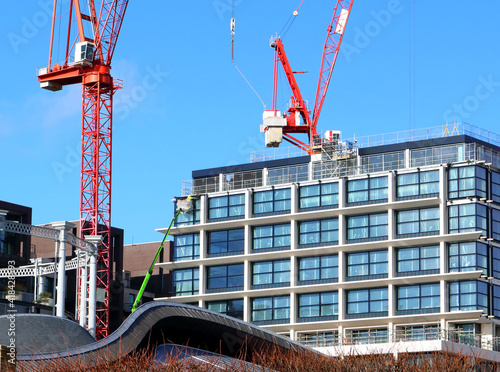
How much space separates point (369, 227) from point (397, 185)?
179 inches

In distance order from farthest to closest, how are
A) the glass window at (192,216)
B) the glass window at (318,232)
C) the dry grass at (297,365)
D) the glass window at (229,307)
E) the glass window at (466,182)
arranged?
the glass window at (192,216)
the glass window at (229,307)
the glass window at (318,232)
the glass window at (466,182)
the dry grass at (297,365)

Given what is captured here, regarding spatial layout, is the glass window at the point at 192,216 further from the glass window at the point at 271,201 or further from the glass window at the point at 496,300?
the glass window at the point at 496,300

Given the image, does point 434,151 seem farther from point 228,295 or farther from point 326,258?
point 228,295

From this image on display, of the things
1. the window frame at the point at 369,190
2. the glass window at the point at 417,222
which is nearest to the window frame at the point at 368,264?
the glass window at the point at 417,222

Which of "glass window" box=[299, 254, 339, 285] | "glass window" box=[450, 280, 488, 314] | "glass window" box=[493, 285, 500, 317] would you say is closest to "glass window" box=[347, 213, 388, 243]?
"glass window" box=[299, 254, 339, 285]

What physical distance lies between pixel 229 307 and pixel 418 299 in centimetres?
1905

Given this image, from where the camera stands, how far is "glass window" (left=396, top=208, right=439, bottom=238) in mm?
96062

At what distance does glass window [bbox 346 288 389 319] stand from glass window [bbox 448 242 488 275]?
22.2 ft

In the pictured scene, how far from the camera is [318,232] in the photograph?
10225cm

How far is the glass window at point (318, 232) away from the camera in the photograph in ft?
333

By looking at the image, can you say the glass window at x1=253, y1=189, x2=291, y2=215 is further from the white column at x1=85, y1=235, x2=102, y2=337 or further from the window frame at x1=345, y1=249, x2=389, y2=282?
the white column at x1=85, y1=235, x2=102, y2=337

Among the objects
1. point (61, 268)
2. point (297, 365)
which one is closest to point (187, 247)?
point (61, 268)

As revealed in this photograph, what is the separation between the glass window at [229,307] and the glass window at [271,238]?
547cm

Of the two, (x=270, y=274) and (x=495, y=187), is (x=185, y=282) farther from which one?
(x=495, y=187)
